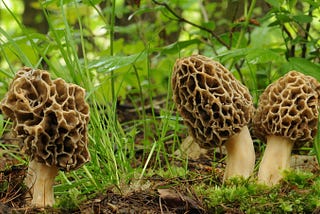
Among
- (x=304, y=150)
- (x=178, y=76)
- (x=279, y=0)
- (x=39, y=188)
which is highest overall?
(x=279, y=0)

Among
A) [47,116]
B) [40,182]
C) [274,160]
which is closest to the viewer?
[47,116]

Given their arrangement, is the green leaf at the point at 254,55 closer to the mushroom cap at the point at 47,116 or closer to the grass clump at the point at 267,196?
the grass clump at the point at 267,196

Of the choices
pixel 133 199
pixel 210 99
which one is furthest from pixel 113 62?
pixel 133 199

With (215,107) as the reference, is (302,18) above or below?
above

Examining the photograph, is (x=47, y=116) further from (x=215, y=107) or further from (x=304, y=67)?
(x=304, y=67)

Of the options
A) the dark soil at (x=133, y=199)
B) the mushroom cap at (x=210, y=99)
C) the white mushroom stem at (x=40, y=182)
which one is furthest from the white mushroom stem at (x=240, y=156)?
the white mushroom stem at (x=40, y=182)

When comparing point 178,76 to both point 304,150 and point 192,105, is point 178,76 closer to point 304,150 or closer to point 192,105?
point 192,105

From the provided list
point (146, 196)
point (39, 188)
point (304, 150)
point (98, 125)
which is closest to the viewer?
point (146, 196)

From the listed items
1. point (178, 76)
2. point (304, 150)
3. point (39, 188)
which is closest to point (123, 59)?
point (178, 76)
